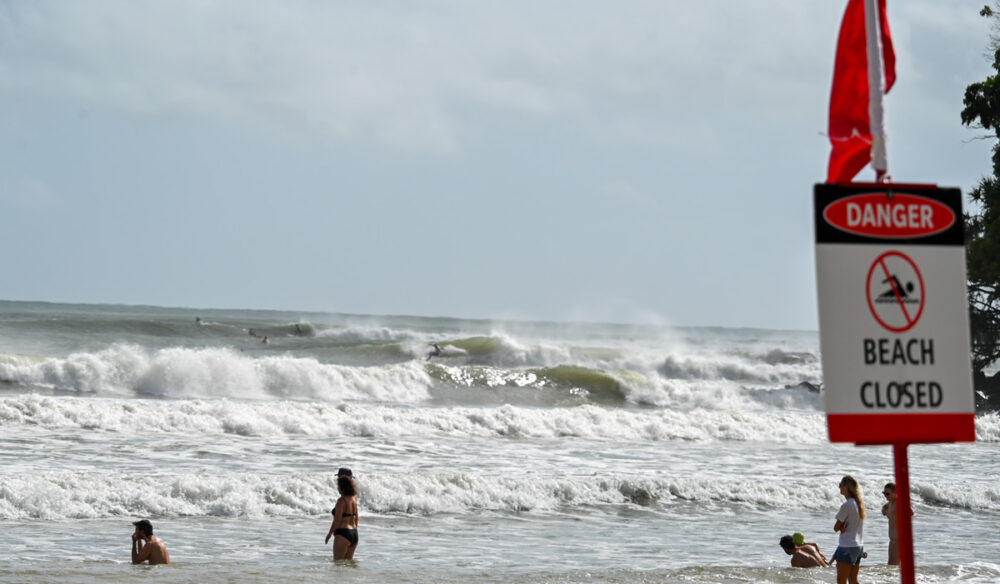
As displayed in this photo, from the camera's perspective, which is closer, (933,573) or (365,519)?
(933,573)

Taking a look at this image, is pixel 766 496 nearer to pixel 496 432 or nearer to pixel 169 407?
pixel 496 432

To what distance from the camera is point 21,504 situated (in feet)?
49.9

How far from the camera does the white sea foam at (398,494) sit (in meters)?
15.6

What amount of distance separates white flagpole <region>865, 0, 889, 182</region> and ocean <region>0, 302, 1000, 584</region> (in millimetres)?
8437

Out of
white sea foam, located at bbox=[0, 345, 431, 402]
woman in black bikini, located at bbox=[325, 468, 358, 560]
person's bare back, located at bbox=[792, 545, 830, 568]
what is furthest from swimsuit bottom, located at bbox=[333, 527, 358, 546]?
white sea foam, located at bbox=[0, 345, 431, 402]

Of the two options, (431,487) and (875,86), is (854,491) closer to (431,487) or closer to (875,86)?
(875,86)

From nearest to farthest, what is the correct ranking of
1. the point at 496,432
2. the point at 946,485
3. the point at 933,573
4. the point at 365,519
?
the point at 933,573
the point at 365,519
the point at 946,485
the point at 496,432

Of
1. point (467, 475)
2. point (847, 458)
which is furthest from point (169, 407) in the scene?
point (847, 458)

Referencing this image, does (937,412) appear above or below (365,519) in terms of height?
above

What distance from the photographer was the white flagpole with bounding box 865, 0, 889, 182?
3766mm

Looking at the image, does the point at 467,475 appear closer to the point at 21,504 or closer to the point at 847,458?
the point at 21,504

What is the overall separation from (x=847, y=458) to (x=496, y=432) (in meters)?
7.80

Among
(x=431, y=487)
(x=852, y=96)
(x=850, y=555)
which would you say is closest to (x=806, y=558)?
(x=850, y=555)

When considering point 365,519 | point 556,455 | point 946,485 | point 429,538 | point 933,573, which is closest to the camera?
point 933,573
